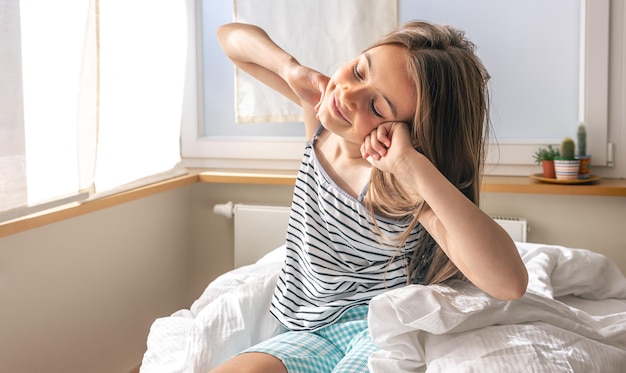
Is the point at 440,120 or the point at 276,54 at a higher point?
the point at 276,54

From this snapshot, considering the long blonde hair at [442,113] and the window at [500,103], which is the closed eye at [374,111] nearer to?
the long blonde hair at [442,113]

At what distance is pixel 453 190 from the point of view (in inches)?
42.6

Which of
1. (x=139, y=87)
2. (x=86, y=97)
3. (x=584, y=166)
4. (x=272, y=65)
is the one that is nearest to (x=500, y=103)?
(x=584, y=166)

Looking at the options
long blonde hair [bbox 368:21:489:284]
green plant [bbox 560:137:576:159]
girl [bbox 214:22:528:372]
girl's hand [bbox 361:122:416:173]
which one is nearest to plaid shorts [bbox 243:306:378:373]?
girl [bbox 214:22:528:372]

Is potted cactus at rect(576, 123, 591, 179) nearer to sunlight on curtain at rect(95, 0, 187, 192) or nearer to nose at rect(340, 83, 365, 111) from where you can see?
nose at rect(340, 83, 365, 111)

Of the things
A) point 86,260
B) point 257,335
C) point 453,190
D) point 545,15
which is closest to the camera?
point 453,190

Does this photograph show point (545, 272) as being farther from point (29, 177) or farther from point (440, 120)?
point (29, 177)

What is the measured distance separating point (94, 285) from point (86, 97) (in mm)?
561

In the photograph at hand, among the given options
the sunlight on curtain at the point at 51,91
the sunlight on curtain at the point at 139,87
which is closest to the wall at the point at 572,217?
the sunlight on curtain at the point at 139,87

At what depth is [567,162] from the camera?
6.83 feet

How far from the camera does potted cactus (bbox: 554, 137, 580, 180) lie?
208 centimetres

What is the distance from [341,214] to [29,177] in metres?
0.86

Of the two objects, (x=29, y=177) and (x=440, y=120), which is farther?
(x=29, y=177)

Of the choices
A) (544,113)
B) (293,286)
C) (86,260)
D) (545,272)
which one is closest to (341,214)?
(293,286)
